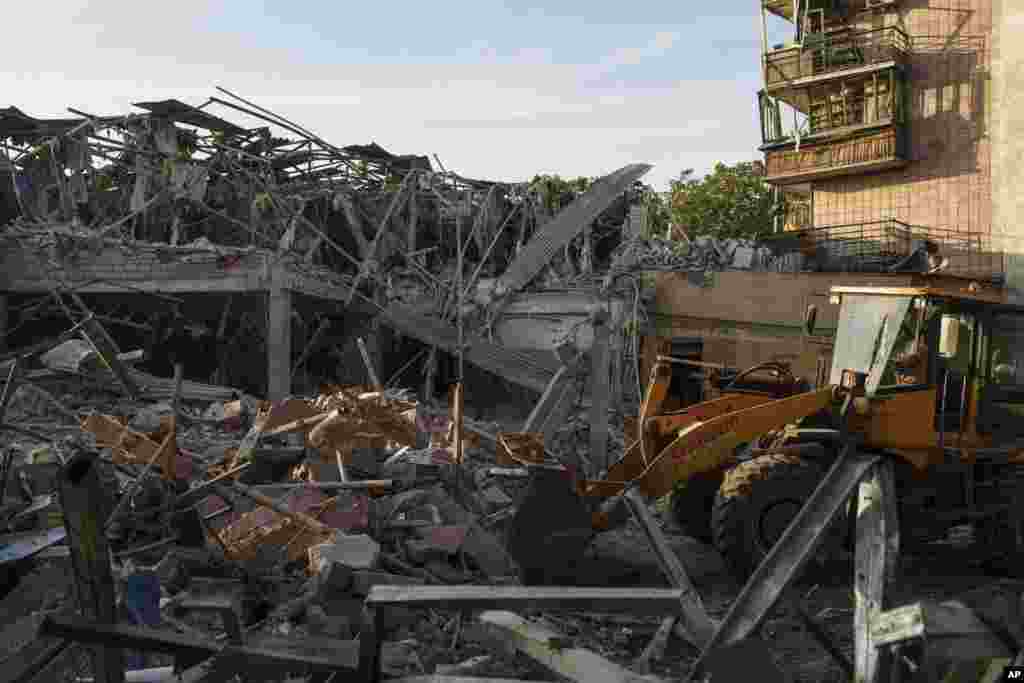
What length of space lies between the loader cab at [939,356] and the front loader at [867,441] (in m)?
0.01

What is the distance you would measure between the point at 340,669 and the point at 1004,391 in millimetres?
6882

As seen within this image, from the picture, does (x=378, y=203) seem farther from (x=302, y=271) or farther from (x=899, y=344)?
(x=899, y=344)

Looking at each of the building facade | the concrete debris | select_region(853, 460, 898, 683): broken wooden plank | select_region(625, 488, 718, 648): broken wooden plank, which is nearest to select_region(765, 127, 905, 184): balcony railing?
the building facade

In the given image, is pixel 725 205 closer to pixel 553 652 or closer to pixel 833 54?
pixel 833 54

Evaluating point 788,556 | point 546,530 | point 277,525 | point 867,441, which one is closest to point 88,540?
point 788,556

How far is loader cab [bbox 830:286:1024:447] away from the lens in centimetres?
743

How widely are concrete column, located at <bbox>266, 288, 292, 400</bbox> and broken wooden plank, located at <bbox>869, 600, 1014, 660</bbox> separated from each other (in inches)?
520

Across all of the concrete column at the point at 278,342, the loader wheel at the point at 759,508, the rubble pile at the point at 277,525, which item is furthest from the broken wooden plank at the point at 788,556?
the concrete column at the point at 278,342

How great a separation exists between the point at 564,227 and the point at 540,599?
54.1 ft

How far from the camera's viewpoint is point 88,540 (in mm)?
3061

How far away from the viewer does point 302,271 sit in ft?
51.9

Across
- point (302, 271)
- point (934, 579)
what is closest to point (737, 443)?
point (934, 579)

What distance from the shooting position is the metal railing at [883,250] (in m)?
20.2

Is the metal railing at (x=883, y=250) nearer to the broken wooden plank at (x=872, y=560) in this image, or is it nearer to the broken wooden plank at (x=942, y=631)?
the broken wooden plank at (x=872, y=560)
